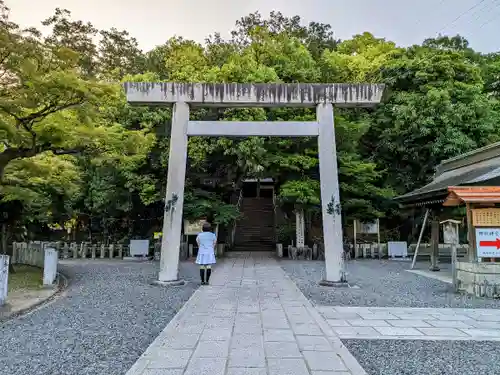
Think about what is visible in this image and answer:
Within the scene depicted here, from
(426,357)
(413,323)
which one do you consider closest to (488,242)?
(413,323)

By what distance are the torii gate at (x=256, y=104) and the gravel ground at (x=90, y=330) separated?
205 cm

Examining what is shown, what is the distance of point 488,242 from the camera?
8.08m

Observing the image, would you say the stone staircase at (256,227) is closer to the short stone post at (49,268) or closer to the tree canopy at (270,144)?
the tree canopy at (270,144)

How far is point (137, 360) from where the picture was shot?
12.7ft

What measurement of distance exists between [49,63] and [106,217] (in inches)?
439

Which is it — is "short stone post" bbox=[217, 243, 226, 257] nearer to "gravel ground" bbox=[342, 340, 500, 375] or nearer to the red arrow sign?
the red arrow sign

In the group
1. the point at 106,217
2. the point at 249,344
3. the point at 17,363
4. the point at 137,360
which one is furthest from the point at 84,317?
the point at 106,217

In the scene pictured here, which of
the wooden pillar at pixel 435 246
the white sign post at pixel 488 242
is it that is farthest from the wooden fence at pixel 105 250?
the white sign post at pixel 488 242

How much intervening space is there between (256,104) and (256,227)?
12.8m

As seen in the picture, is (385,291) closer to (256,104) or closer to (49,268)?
(256,104)

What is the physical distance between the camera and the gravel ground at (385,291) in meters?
6.97

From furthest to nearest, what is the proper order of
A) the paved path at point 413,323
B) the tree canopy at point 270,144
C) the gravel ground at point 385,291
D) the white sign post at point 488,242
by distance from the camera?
the tree canopy at point 270,144 < the white sign post at point 488,242 < the gravel ground at point 385,291 < the paved path at point 413,323

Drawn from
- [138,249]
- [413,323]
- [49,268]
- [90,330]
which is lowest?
[90,330]

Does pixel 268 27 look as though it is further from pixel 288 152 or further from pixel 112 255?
pixel 112 255
